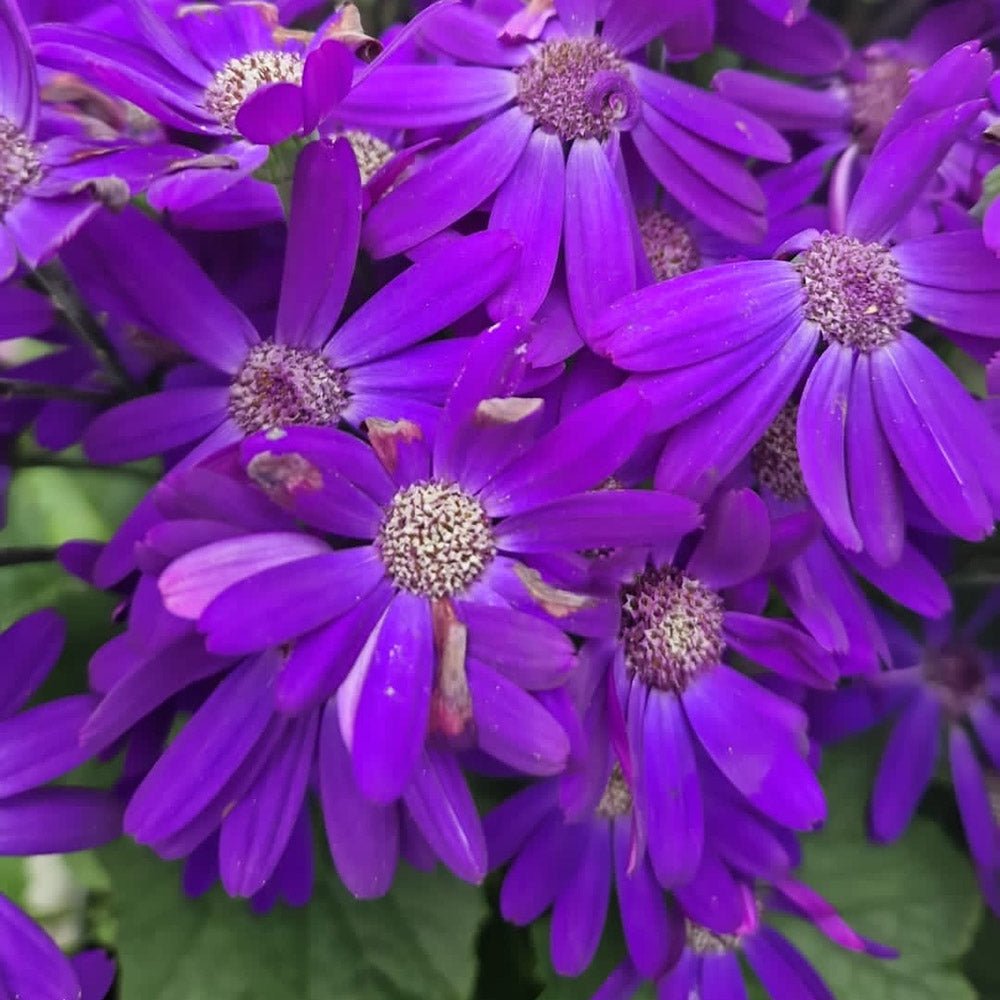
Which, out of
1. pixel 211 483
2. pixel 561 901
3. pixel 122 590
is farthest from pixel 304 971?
pixel 211 483

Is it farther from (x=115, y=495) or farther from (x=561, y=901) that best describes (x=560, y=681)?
(x=115, y=495)

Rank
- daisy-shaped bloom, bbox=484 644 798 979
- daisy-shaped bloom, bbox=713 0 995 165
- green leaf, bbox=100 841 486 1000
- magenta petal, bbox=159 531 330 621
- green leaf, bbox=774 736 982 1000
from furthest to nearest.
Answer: green leaf, bbox=774 736 982 1000
green leaf, bbox=100 841 486 1000
daisy-shaped bloom, bbox=713 0 995 165
daisy-shaped bloom, bbox=484 644 798 979
magenta petal, bbox=159 531 330 621

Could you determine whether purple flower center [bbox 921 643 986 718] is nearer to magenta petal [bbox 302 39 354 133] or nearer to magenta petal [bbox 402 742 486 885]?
magenta petal [bbox 402 742 486 885]

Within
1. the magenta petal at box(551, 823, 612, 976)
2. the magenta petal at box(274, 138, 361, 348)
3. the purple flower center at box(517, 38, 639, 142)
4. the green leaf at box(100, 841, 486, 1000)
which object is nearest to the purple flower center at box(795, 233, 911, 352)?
the purple flower center at box(517, 38, 639, 142)

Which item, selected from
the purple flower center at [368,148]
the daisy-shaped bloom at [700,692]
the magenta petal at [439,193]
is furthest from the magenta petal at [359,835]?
the purple flower center at [368,148]

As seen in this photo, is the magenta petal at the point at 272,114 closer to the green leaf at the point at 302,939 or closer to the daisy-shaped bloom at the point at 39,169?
the daisy-shaped bloom at the point at 39,169

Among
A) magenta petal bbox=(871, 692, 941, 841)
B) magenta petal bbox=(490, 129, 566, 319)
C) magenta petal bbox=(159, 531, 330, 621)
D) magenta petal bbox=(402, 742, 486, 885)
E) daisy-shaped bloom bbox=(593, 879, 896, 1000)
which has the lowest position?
daisy-shaped bloom bbox=(593, 879, 896, 1000)
